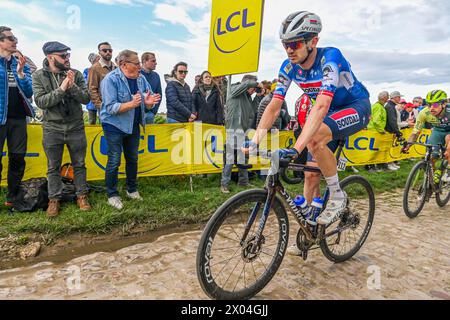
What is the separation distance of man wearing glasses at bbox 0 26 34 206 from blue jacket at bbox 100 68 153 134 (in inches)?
42.9

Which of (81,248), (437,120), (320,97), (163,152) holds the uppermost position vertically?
(437,120)

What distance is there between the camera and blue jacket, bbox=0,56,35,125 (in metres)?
4.70

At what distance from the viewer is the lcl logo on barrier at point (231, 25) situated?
22.0 feet

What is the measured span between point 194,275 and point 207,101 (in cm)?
544

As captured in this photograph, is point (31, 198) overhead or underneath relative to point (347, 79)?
underneath

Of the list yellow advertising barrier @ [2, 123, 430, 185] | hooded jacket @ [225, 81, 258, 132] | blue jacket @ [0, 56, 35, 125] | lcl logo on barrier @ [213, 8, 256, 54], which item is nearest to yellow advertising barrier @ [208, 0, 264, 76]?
lcl logo on barrier @ [213, 8, 256, 54]

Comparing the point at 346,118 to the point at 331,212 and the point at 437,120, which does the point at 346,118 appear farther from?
the point at 437,120

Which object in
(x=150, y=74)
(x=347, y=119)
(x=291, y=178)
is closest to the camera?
(x=347, y=119)

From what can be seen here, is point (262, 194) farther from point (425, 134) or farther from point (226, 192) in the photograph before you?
point (425, 134)

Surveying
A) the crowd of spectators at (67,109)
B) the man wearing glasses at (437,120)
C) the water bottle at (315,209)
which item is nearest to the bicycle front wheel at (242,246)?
the water bottle at (315,209)

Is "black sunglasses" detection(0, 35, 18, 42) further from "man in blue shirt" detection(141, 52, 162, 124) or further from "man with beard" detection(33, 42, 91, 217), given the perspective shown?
"man in blue shirt" detection(141, 52, 162, 124)

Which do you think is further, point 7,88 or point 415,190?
point 415,190

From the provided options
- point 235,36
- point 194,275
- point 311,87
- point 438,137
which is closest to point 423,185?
point 438,137

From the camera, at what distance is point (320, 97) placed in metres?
3.04
